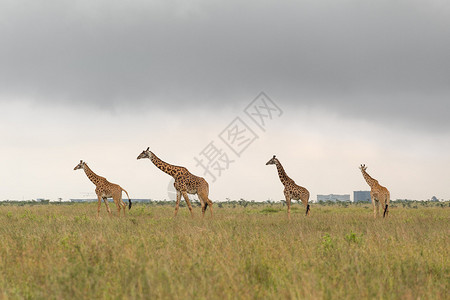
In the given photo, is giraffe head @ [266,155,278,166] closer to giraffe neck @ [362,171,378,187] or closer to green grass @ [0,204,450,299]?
giraffe neck @ [362,171,378,187]

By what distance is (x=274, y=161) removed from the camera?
2184 centimetres

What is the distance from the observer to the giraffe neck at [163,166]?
19.3 meters

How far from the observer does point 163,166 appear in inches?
765

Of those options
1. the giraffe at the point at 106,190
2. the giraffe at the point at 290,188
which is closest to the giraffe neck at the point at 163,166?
the giraffe at the point at 106,190

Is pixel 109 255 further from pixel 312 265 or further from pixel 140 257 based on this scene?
pixel 312 265

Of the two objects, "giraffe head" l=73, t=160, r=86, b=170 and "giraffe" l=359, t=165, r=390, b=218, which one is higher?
"giraffe head" l=73, t=160, r=86, b=170

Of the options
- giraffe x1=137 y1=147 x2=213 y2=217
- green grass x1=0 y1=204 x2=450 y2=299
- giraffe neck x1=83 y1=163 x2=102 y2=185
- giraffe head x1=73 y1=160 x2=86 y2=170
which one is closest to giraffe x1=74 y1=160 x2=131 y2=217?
giraffe neck x1=83 y1=163 x2=102 y2=185

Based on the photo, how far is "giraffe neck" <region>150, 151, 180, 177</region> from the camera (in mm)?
19281

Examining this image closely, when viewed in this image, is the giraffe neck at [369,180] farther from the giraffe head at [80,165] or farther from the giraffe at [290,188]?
the giraffe head at [80,165]

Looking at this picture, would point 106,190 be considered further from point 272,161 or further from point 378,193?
point 378,193

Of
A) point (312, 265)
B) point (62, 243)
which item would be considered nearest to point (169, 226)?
point (62, 243)

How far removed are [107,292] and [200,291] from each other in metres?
1.17

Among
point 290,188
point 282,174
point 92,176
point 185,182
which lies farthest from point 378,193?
point 92,176

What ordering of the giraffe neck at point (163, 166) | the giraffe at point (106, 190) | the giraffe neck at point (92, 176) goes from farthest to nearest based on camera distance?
the giraffe neck at point (92, 176)
the giraffe at point (106, 190)
the giraffe neck at point (163, 166)
